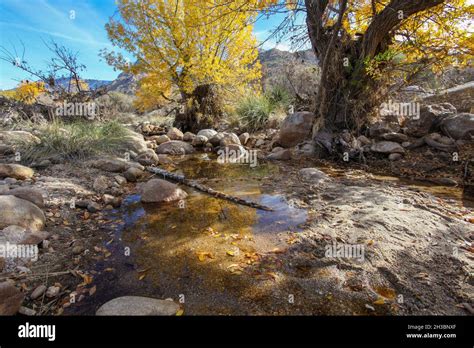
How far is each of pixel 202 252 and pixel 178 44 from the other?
24.6 feet

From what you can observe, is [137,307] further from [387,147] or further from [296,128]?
[296,128]

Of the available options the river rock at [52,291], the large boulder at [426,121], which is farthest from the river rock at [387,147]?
the river rock at [52,291]

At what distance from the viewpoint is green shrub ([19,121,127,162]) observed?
4.58m

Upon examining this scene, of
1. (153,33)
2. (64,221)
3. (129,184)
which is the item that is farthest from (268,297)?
(153,33)

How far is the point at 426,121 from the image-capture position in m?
5.17

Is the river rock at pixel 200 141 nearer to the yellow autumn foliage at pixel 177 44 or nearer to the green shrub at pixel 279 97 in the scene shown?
the yellow autumn foliage at pixel 177 44

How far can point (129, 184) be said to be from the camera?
431 centimetres

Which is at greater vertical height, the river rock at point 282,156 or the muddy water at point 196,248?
the river rock at point 282,156

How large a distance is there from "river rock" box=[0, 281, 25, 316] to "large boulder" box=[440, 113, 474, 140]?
6491 millimetres

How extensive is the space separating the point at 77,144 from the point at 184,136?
12.6 ft

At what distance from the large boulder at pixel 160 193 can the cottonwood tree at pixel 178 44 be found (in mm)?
5274

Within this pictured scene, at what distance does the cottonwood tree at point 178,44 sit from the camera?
750 cm

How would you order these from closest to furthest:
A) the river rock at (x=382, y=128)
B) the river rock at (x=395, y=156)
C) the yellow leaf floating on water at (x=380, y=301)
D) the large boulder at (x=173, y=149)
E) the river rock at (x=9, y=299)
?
the river rock at (x=9, y=299) < the yellow leaf floating on water at (x=380, y=301) < the river rock at (x=395, y=156) < the river rock at (x=382, y=128) < the large boulder at (x=173, y=149)
